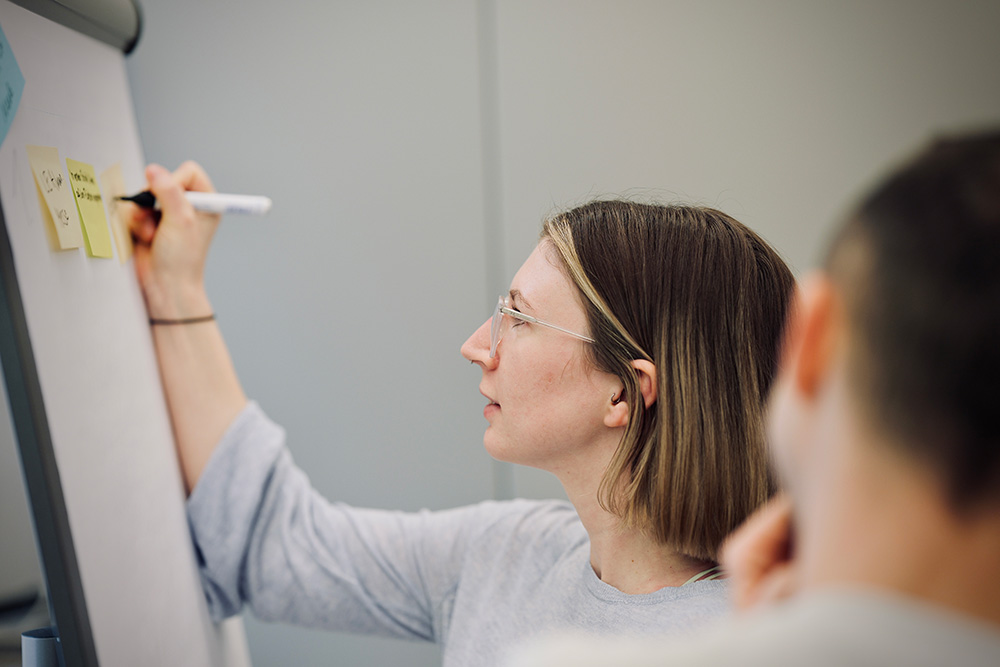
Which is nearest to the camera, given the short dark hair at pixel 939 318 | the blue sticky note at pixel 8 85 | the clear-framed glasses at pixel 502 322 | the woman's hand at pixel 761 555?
the short dark hair at pixel 939 318

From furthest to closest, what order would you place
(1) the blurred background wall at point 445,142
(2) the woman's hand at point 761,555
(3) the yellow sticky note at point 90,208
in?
(1) the blurred background wall at point 445,142, (3) the yellow sticky note at point 90,208, (2) the woman's hand at point 761,555

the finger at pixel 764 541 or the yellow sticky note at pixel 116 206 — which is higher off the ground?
the yellow sticky note at pixel 116 206

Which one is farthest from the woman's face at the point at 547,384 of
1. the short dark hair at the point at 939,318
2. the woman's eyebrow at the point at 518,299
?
the short dark hair at the point at 939,318

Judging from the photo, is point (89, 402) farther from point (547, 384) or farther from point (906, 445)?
point (906, 445)

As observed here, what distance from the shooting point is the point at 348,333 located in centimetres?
144

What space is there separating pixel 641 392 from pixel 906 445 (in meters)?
0.64

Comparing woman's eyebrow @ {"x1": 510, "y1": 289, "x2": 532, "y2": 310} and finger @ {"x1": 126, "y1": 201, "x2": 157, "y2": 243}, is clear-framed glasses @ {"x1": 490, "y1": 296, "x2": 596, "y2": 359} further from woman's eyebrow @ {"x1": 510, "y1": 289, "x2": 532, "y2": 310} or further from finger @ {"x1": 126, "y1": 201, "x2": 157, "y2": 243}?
finger @ {"x1": 126, "y1": 201, "x2": 157, "y2": 243}

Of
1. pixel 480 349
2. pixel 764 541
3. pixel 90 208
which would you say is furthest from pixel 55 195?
pixel 764 541

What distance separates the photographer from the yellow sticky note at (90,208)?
852mm

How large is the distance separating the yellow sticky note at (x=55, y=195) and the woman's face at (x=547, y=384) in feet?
1.80

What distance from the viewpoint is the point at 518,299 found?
986 mm

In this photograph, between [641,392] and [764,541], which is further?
[641,392]

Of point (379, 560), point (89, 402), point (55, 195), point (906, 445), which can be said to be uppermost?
point (55, 195)

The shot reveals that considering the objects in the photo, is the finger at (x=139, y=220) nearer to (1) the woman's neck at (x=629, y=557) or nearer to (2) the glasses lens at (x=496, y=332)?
(2) the glasses lens at (x=496, y=332)
